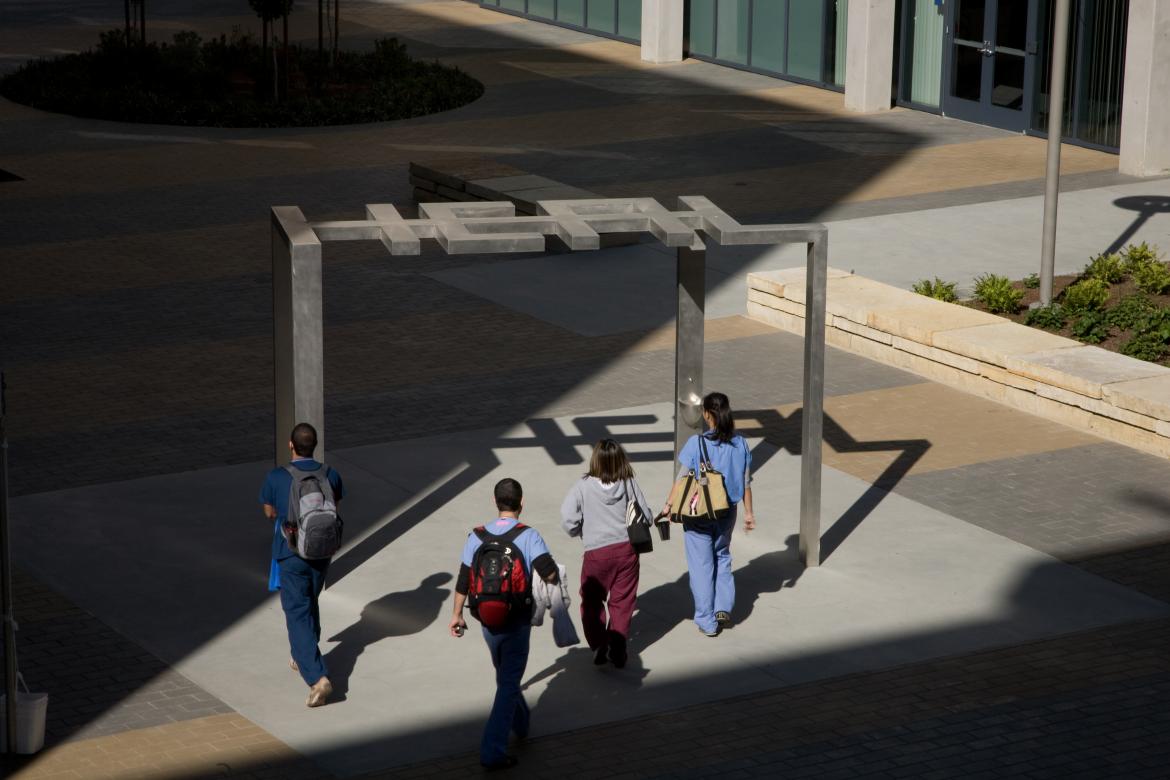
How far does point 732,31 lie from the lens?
3303cm

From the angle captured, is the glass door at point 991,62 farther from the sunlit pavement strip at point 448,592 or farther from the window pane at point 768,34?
the sunlit pavement strip at point 448,592

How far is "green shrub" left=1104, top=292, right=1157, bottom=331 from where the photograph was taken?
53.4 feet

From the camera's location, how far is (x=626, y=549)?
393 inches

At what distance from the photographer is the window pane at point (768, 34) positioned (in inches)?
1250

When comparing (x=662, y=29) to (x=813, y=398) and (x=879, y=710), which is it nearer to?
(x=813, y=398)

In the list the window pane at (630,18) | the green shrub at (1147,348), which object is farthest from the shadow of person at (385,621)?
the window pane at (630,18)

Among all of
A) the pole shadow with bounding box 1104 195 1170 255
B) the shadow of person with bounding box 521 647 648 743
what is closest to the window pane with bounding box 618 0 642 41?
the pole shadow with bounding box 1104 195 1170 255

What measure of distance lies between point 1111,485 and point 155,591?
6827mm

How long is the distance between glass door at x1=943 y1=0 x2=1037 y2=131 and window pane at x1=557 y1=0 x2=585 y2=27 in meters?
11.0

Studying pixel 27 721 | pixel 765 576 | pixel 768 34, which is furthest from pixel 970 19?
pixel 27 721

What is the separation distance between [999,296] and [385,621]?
8.33 metres

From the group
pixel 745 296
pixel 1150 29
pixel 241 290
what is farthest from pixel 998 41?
pixel 241 290

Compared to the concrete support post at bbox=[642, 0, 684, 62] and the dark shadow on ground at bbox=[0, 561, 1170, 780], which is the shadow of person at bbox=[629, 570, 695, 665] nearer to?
the dark shadow on ground at bbox=[0, 561, 1170, 780]

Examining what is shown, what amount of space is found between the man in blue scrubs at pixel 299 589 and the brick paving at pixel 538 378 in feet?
1.54
